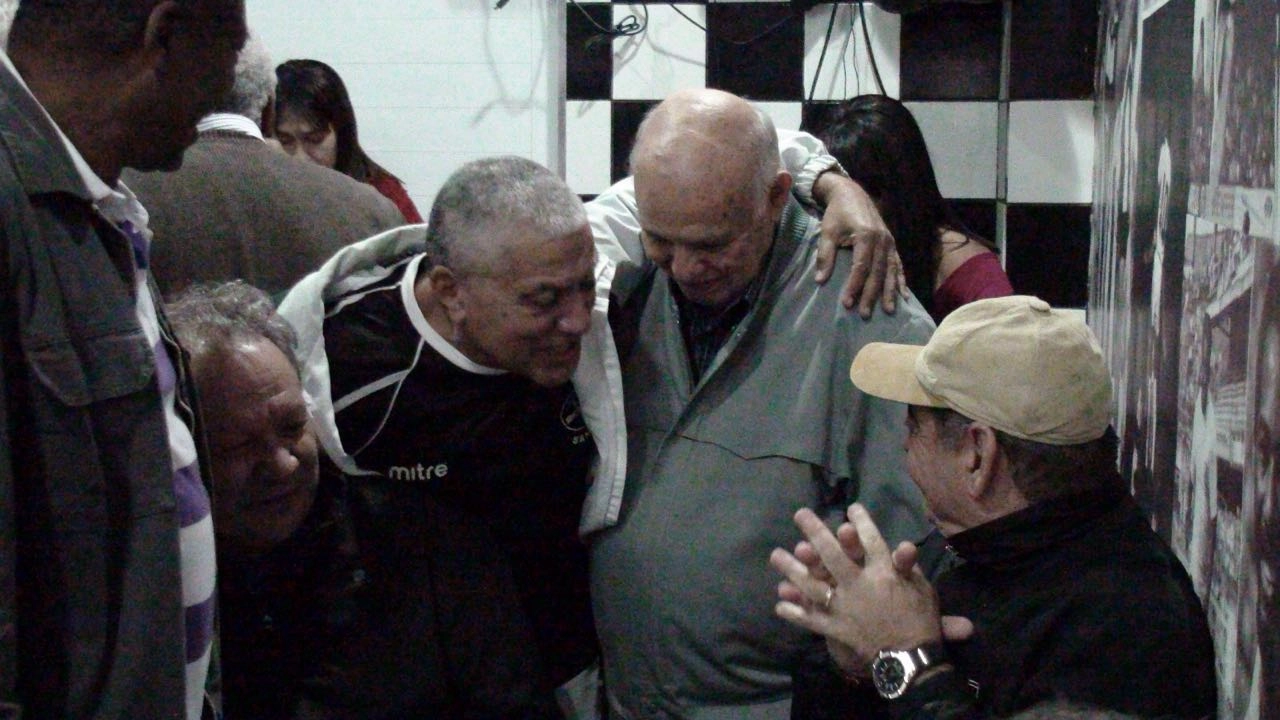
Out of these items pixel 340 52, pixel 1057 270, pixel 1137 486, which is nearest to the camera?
pixel 1137 486

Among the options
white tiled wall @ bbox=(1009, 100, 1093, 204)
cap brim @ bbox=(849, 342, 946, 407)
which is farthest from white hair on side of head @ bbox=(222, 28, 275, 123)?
white tiled wall @ bbox=(1009, 100, 1093, 204)

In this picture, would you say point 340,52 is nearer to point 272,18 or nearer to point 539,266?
point 272,18

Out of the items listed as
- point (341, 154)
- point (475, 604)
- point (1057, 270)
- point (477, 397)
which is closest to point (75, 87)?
point (477, 397)

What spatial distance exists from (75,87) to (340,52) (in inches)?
97.3

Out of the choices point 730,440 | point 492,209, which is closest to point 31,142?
point 492,209

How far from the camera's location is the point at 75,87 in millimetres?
1006

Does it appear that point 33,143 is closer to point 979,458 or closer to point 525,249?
point 525,249

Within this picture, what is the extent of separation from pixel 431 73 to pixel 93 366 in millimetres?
2524

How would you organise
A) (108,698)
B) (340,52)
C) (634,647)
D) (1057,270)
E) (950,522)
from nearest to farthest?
(108,698) < (950,522) < (634,647) < (1057,270) < (340,52)

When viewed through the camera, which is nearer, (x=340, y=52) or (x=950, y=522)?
(x=950, y=522)

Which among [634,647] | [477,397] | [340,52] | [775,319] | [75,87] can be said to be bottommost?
[634,647]

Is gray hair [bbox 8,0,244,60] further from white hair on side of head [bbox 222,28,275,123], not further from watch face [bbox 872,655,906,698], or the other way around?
white hair on side of head [bbox 222,28,275,123]

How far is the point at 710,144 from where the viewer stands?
1.69m

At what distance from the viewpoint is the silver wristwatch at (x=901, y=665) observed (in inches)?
50.8
